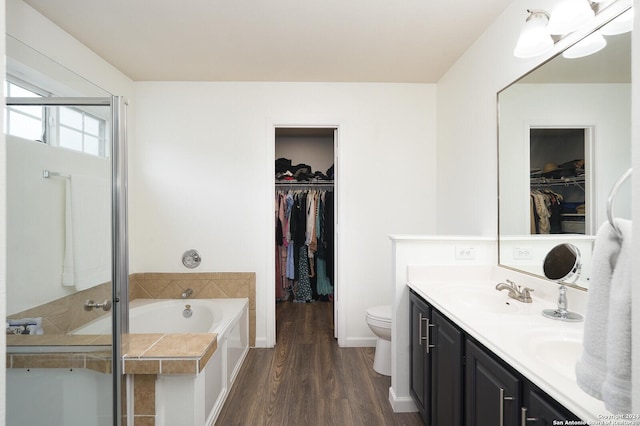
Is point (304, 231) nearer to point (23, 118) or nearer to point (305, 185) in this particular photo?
point (305, 185)

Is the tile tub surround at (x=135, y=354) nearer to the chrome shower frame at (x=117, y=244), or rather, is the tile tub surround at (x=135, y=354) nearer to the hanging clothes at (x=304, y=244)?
the chrome shower frame at (x=117, y=244)

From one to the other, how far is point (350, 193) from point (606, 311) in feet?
8.11

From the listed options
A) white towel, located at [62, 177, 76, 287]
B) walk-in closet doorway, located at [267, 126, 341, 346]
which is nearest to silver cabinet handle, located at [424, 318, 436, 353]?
white towel, located at [62, 177, 76, 287]

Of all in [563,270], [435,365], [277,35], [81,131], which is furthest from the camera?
[277,35]

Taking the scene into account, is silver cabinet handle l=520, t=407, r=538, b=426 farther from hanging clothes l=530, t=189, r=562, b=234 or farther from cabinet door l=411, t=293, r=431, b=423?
hanging clothes l=530, t=189, r=562, b=234

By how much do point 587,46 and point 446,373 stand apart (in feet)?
5.20

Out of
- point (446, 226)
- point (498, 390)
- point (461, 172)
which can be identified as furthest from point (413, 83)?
point (498, 390)

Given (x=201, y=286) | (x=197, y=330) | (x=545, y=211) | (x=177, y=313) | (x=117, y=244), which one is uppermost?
(x=545, y=211)

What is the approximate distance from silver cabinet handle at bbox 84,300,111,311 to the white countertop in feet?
5.26

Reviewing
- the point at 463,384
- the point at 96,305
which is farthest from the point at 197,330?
the point at 463,384

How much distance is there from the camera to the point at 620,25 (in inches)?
47.6

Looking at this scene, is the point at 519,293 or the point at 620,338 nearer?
the point at 620,338

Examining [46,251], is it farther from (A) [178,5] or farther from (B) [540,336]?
(B) [540,336]

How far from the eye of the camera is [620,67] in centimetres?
122
